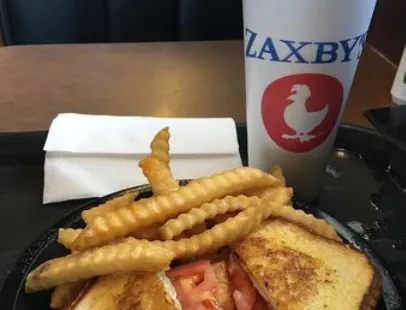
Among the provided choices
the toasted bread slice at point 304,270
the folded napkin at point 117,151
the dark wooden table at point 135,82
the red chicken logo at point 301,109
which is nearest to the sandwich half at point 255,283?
the toasted bread slice at point 304,270

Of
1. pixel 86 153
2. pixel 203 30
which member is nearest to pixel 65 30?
pixel 203 30

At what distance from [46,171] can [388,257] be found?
680 millimetres

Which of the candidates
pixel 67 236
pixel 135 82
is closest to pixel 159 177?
pixel 67 236

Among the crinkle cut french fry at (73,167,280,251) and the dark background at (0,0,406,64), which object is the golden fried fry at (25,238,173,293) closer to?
the crinkle cut french fry at (73,167,280,251)

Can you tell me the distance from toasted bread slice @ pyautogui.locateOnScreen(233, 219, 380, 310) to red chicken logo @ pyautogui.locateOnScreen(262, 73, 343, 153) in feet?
0.68

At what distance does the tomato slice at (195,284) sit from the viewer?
0.84 metres

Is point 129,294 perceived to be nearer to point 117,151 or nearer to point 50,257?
point 50,257

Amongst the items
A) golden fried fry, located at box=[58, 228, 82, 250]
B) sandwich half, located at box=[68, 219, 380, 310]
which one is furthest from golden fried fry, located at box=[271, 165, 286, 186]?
golden fried fry, located at box=[58, 228, 82, 250]

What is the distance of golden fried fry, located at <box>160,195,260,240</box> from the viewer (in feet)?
2.85

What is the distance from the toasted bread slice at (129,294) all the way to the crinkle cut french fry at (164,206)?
0.06 meters

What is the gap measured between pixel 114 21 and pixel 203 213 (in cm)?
183

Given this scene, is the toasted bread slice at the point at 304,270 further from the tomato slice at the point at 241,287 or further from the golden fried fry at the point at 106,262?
the golden fried fry at the point at 106,262

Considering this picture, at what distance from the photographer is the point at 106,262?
811 millimetres

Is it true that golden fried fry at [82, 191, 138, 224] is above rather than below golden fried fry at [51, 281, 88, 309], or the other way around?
above
